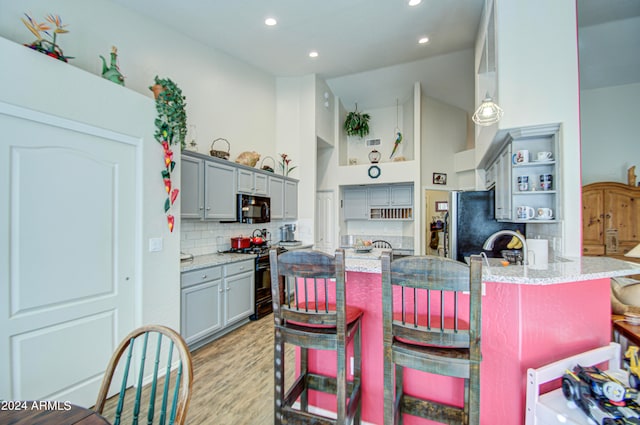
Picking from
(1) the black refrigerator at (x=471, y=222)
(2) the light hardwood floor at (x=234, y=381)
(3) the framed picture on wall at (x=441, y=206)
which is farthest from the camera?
(3) the framed picture on wall at (x=441, y=206)

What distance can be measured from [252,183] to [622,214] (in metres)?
5.62

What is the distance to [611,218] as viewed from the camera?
13.7ft

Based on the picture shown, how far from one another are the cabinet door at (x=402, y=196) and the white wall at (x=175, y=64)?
9.09 ft

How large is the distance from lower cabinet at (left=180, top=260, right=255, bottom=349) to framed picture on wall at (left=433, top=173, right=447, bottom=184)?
4066mm

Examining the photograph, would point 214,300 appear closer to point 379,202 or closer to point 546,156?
point 546,156

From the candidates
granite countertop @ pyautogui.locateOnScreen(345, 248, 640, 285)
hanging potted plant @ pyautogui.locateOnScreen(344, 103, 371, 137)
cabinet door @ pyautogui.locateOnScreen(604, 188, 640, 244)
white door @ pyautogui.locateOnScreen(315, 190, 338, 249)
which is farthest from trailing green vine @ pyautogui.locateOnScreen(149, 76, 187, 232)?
cabinet door @ pyautogui.locateOnScreen(604, 188, 640, 244)

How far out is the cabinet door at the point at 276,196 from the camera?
15.4 ft

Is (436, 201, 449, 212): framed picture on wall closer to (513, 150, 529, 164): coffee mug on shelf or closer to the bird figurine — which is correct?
the bird figurine

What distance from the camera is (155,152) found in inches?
96.4

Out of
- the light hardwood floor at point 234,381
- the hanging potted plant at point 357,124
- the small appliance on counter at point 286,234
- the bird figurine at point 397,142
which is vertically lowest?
the light hardwood floor at point 234,381

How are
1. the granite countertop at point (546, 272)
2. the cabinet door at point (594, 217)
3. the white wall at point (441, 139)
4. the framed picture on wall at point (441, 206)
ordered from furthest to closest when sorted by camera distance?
the framed picture on wall at point (441, 206), the white wall at point (441, 139), the cabinet door at point (594, 217), the granite countertop at point (546, 272)

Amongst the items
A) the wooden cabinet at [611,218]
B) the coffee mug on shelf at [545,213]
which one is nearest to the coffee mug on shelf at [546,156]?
the coffee mug on shelf at [545,213]

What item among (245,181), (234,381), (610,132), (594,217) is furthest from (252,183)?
(610,132)

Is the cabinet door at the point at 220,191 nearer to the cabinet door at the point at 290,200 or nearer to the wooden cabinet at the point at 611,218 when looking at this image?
the cabinet door at the point at 290,200
